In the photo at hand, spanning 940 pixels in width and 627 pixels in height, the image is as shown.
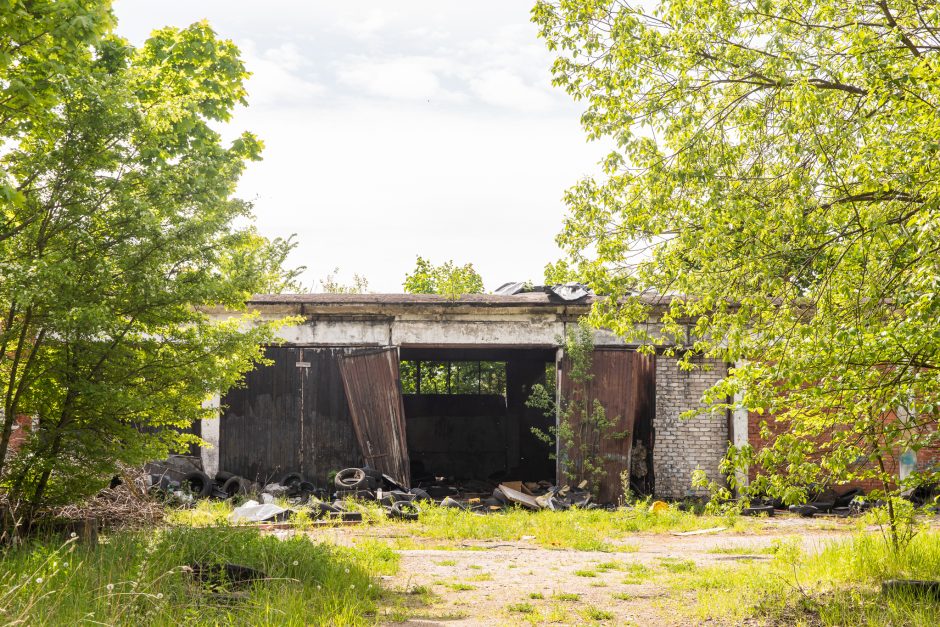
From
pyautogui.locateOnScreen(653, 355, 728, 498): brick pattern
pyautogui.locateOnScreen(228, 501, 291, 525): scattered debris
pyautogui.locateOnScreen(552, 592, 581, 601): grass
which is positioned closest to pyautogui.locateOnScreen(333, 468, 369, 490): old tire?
pyautogui.locateOnScreen(228, 501, 291, 525): scattered debris

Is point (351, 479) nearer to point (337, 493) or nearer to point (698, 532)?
point (337, 493)

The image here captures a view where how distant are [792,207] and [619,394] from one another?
8.40 metres

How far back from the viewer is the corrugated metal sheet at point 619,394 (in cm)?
1433

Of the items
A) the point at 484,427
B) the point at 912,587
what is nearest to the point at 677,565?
the point at 912,587

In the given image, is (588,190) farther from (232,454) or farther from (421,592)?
(232,454)

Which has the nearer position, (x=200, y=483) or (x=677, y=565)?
(x=677, y=565)

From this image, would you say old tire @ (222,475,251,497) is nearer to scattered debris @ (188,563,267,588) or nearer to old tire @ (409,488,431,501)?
old tire @ (409,488,431,501)

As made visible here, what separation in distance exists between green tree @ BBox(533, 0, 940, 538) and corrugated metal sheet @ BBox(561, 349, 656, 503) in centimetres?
605

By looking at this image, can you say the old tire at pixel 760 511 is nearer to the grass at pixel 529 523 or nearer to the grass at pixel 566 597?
the grass at pixel 529 523

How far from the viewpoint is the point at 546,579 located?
25.0 feet

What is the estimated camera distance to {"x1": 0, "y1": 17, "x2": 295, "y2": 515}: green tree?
23.8 feet

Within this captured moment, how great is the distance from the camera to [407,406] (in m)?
20.8

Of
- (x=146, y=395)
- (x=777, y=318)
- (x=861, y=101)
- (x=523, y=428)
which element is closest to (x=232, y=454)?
(x=146, y=395)

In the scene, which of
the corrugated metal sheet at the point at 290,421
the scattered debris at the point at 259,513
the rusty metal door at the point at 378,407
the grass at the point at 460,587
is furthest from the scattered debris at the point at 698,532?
the corrugated metal sheet at the point at 290,421
